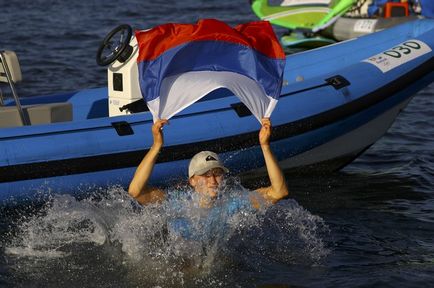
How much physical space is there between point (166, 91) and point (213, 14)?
45.1ft

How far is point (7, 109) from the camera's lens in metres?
8.20

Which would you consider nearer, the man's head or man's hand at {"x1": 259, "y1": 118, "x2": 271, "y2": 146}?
man's hand at {"x1": 259, "y1": 118, "x2": 271, "y2": 146}

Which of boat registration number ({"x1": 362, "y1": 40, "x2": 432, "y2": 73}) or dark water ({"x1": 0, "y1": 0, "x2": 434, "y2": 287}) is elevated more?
boat registration number ({"x1": 362, "y1": 40, "x2": 432, "y2": 73})

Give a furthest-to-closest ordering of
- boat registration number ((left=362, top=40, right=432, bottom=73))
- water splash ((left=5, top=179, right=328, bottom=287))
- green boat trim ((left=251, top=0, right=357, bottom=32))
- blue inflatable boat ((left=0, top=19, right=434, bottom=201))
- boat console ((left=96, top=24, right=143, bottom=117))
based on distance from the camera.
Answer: green boat trim ((left=251, top=0, right=357, bottom=32)) < boat registration number ((left=362, top=40, right=432, bottom=73)) < boat console ((left=96, top=24, right=143, bottom=117)) < blue inflatable boat ((left=0, top=19, right=434, bottom=201)) < water splash ((left=5, top=179, right=328, bottom=287))

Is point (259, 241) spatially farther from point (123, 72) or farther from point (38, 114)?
point (38, 114)

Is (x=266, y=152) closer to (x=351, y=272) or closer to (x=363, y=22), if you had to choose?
(x=351, y=272)

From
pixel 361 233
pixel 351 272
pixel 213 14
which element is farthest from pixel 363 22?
pixel 351 272

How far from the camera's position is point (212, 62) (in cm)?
656

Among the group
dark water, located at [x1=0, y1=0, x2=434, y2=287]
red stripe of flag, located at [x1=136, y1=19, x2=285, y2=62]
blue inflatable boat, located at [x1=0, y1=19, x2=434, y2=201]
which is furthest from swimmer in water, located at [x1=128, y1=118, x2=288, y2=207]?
blue inflatable boat, located at [x1=0, y1=19, x2=434, y2=201]

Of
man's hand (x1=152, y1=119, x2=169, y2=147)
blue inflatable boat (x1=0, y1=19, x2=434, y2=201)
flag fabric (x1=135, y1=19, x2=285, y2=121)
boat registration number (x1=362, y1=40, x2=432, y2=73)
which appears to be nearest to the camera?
man's hand (x1=152, y1=119, x2=169, y2=147)

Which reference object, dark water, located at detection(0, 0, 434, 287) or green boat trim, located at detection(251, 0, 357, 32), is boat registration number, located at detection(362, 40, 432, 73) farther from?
green boat trim, located at detection(251, 0, 357, 32)

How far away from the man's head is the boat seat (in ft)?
7.58

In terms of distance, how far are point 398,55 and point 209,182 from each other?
349cm

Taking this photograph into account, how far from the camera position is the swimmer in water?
243 inches
